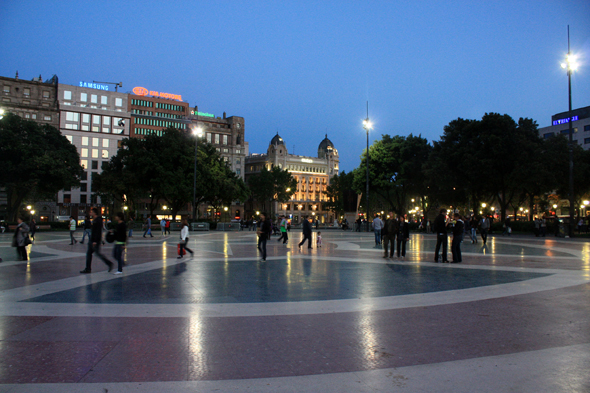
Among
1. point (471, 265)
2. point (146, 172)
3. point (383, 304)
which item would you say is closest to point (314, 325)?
point (383, 304)

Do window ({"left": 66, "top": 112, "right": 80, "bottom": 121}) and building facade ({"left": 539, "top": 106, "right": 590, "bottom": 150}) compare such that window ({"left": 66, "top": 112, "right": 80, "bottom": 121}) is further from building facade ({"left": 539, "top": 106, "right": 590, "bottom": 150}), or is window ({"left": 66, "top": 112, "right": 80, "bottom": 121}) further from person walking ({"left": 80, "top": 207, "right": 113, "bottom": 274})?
building facade ({"left": 539, "top": 106, "right": 590, "bottom": 150})

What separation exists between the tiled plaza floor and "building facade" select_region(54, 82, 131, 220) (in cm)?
7647

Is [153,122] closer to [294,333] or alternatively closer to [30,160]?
[30,160]

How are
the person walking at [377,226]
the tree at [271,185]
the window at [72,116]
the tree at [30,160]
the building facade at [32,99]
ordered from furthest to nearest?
the tree at [271,185], the window at [72,116], the building facade at [32,99], the tree at [30,160], the person walking at [377,226]

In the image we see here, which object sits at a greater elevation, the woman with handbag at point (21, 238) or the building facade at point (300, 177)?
the building facade at point (300, 177)

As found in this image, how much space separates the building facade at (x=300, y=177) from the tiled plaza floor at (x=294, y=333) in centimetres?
10266

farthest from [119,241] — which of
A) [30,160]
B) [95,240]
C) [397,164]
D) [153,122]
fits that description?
[153,122]

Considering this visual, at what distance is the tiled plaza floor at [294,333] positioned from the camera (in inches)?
155

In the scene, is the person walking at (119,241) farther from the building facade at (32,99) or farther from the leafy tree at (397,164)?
the building facade at (32,99)

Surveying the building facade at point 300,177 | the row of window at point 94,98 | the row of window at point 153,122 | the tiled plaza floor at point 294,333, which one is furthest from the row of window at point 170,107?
the tiled plaza floor at point 294,333

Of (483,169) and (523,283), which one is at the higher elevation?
(483,169)

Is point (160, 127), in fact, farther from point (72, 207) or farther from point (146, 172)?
point (146, 172)

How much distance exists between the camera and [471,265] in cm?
1304

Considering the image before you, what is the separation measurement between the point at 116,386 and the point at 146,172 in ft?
149
